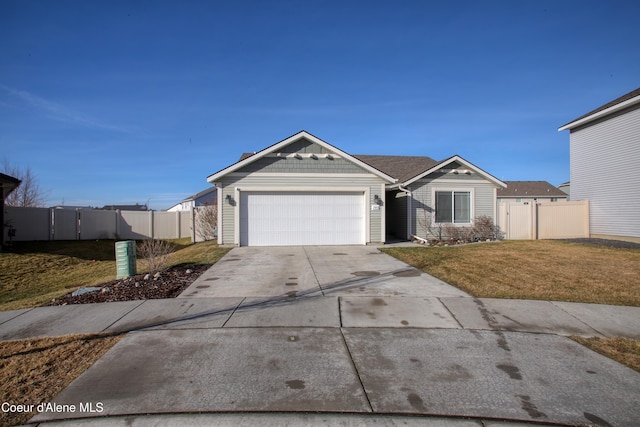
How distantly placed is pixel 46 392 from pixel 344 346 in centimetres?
319

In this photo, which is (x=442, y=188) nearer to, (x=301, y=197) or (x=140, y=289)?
(x=301, y=197)

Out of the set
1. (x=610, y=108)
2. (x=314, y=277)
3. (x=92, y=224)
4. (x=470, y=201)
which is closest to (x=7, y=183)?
(x=92, y=224)

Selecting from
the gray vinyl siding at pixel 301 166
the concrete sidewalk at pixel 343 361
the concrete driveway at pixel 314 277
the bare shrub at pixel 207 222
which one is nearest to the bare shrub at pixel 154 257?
the concrete driveway at pixel 314 277

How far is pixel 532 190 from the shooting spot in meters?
43.7

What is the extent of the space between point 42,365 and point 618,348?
278 inches

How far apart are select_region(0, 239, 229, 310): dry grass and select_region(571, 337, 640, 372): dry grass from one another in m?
9.28

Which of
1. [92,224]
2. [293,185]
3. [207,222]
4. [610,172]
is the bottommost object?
[92,224]

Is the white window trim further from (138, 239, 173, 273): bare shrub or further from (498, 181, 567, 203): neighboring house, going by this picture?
(498, 181, 567, 203): neighboring house

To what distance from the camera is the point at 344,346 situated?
440 cm

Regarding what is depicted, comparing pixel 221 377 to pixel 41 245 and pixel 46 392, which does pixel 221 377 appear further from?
pixel 41 245

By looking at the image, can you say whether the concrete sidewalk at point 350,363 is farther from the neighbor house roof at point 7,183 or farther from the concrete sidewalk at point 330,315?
the neighbor house roof at point 7,183

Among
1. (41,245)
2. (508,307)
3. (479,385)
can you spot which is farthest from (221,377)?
(41,245)

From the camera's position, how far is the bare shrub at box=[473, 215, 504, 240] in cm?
1603

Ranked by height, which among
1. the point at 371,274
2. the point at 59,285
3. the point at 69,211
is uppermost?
the point at 69,211
